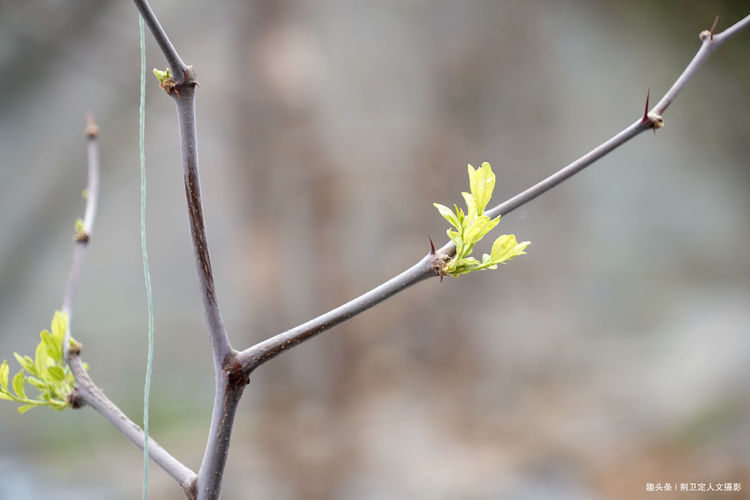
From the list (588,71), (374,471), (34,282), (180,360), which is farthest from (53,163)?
(588,71)

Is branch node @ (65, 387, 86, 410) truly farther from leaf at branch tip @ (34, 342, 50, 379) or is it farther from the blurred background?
the blurred background

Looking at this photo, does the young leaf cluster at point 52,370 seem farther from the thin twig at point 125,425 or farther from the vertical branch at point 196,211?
the vertical branch at point 196,211

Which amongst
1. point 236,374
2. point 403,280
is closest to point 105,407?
point 236,374

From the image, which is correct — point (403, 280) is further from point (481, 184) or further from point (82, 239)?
point (82, 239)

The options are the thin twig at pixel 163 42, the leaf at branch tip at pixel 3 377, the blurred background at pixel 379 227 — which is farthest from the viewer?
the blurred background at pixel 379 227

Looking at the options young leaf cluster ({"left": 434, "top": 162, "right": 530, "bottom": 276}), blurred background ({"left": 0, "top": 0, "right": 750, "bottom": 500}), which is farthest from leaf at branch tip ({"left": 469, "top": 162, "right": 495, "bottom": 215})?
blurred background ({"left": 0, "top": 0, "right": 750, "bottom": 500})

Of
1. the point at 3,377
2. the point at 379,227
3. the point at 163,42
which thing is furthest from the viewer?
the point at 379,227

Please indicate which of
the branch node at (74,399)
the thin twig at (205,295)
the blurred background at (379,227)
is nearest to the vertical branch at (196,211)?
the thin twig at (205,295)

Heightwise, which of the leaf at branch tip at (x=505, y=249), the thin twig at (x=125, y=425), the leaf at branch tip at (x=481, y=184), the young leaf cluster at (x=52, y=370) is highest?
the leaf at branch tip at (x=481, y=184)

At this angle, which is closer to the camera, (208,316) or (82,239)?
(208,316)
